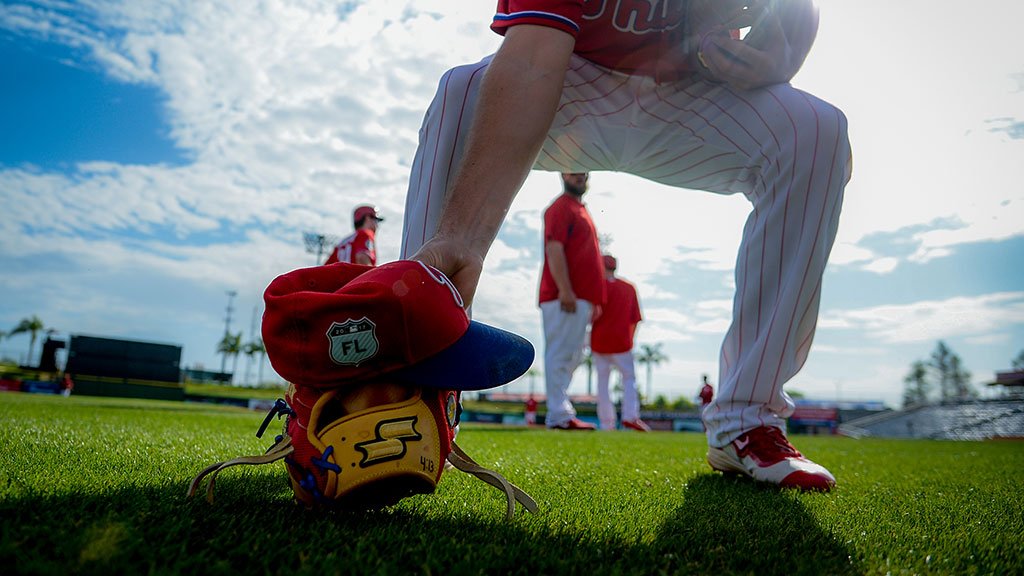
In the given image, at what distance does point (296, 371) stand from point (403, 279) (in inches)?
9.4

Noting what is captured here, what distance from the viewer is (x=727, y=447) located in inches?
74.0

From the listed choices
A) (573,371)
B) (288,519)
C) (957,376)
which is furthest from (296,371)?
(957,376)

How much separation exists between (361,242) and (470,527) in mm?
5846

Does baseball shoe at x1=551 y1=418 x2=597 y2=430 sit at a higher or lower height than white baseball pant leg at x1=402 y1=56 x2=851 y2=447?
lower

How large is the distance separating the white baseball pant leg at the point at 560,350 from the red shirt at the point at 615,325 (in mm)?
1740

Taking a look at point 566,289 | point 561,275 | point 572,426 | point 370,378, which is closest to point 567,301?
point 566,289

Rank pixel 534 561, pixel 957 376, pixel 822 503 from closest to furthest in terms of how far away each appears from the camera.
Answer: pixel 534 561, pixel 822 503, pixel 957 376

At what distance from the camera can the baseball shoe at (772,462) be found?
1.67 m

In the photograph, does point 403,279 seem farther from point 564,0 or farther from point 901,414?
point 901,414

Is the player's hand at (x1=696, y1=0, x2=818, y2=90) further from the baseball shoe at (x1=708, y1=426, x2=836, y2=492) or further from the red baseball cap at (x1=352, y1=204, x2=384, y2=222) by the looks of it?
the red baseball cap at (x1=352, y1=204, x2=384, y2=222)

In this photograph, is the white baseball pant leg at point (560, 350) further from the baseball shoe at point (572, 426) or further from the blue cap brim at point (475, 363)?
the blue cap brim at point (475, 363)

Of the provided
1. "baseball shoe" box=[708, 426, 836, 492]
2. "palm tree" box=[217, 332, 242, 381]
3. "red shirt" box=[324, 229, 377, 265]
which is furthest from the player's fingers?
"palm tree" box=[217, 332, 242, 381]

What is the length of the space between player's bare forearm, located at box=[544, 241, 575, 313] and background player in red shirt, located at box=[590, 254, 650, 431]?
1.87 m

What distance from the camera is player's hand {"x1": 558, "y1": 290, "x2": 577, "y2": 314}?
632 cm
